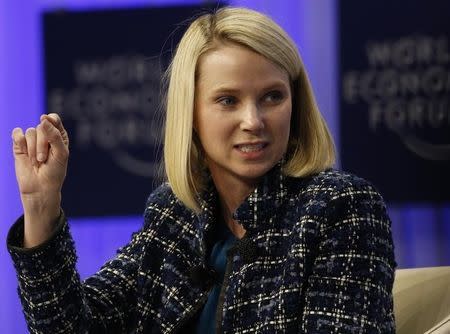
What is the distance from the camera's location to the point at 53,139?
6.16 ft

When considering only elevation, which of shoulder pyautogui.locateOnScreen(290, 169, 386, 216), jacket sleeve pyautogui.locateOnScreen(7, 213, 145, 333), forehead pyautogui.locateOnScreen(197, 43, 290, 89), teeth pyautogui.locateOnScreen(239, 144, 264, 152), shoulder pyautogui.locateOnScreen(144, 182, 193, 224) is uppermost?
forehead pyautogui.locateOnScreen(197, 43, 290, 89)

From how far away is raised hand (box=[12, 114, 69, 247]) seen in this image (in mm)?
1883

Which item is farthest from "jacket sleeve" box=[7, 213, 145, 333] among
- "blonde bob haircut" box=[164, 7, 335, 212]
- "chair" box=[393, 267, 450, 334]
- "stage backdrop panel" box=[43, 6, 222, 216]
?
"stage backdrop panel" box=[43, 6, 222, 216]

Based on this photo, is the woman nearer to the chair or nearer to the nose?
the nose

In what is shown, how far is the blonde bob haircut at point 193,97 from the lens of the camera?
1978 mm

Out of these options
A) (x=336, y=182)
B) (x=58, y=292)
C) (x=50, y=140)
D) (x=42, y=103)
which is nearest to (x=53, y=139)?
(x=50, y=140)

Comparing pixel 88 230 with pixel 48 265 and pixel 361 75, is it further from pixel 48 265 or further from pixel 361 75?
pixel 48 265

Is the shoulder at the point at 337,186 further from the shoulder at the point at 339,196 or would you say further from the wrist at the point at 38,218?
the wrist at the point at 38,218

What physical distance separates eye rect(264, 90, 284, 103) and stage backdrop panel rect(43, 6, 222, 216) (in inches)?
85.0

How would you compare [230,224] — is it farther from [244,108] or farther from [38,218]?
[38,218]

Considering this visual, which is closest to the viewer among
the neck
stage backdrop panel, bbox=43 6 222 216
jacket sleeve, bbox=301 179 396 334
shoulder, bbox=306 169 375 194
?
jacket sleeve, bbox=301 179 396 334

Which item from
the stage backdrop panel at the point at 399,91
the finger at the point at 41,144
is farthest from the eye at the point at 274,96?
the stage backdrop panel at the point at 399,91

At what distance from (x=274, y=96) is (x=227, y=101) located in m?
0.09

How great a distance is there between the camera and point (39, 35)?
426 centimetres
